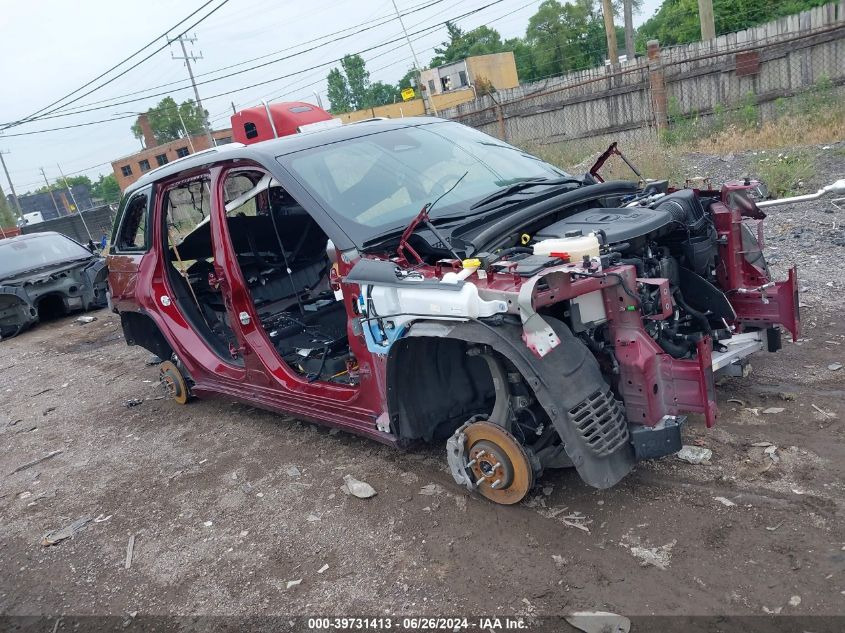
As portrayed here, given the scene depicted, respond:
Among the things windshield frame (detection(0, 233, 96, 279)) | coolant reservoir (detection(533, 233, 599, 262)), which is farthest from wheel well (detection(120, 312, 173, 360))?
windshield frame (detection(0, 233, 96, 279))

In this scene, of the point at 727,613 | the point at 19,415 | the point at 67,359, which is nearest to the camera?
the point at 727,613

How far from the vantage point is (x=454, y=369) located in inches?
136

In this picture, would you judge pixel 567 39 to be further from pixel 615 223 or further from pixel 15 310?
pixel 615 223

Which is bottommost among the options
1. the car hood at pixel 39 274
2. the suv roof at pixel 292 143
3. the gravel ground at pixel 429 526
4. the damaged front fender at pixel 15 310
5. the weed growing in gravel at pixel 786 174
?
the gravel ground at pixel 429 526

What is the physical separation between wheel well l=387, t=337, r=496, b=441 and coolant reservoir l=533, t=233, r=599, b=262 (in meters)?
0.66

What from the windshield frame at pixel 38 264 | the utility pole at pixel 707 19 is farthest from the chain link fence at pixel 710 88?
the windshield frame at pixel 38 264

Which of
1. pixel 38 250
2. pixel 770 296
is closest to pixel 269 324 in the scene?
pixel 770 296

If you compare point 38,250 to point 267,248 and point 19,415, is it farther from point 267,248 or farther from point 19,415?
point 267,248

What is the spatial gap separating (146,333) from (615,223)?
4.23 m

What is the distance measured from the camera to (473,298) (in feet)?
8.83

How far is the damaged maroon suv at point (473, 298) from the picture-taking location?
2.69 meters

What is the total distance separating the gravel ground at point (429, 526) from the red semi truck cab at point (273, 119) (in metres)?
6.59

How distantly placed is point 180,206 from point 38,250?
736 centimetres

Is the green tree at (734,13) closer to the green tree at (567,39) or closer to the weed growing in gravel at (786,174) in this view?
the green tree at (567,39)
